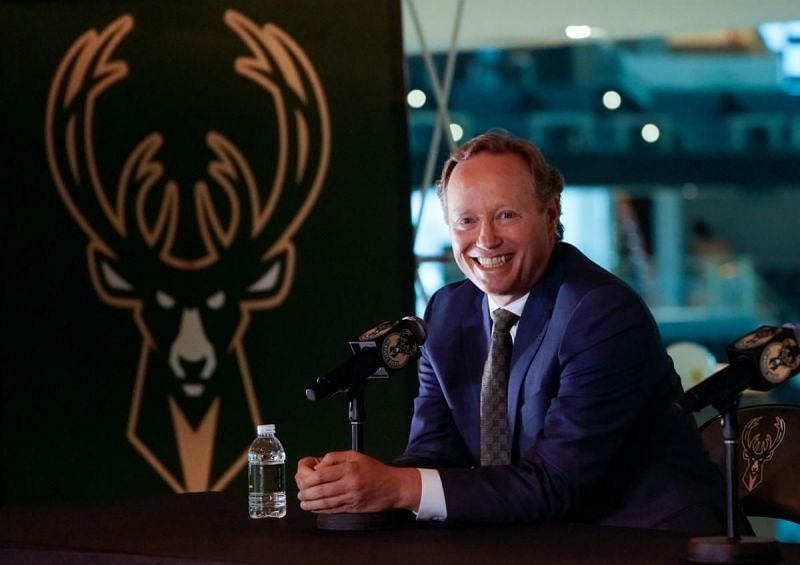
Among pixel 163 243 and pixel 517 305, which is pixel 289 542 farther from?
pixel 163 243

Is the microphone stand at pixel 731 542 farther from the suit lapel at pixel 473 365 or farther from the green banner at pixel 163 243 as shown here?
the green banner at pixel 163 243

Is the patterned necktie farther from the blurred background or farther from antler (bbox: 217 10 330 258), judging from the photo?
the blurred background

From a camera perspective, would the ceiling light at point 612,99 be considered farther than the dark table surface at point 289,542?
Yes

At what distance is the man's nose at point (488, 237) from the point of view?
8.64ft

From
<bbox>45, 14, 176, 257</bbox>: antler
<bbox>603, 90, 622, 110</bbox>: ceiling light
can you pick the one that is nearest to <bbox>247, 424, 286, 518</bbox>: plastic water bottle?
<bbox>45, 14, 176, 257</bbox>: antler

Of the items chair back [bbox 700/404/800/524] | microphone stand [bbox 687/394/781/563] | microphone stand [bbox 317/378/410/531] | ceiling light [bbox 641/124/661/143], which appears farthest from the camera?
ceiling light [bbox 641/124/661/143]

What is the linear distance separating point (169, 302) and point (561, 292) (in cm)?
251

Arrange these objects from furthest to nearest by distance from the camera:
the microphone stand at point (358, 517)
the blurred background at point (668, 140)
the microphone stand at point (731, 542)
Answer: the blurred background at point (668, 140) → the microphone stand at point (358, 517) → the microphone stand at point (731, 542)

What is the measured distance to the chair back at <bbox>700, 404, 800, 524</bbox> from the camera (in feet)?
8.22

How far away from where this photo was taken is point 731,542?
74.5 inches

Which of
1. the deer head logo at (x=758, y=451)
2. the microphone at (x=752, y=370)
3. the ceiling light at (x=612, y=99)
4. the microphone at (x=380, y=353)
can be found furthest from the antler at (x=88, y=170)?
the ceiling light at (x=612, y=99)

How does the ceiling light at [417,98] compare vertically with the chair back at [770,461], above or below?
above

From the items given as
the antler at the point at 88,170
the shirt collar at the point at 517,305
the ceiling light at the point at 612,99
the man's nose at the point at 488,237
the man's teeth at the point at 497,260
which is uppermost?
the ceiling light at the point at 612,99

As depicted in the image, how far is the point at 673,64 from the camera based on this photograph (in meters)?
10.0
